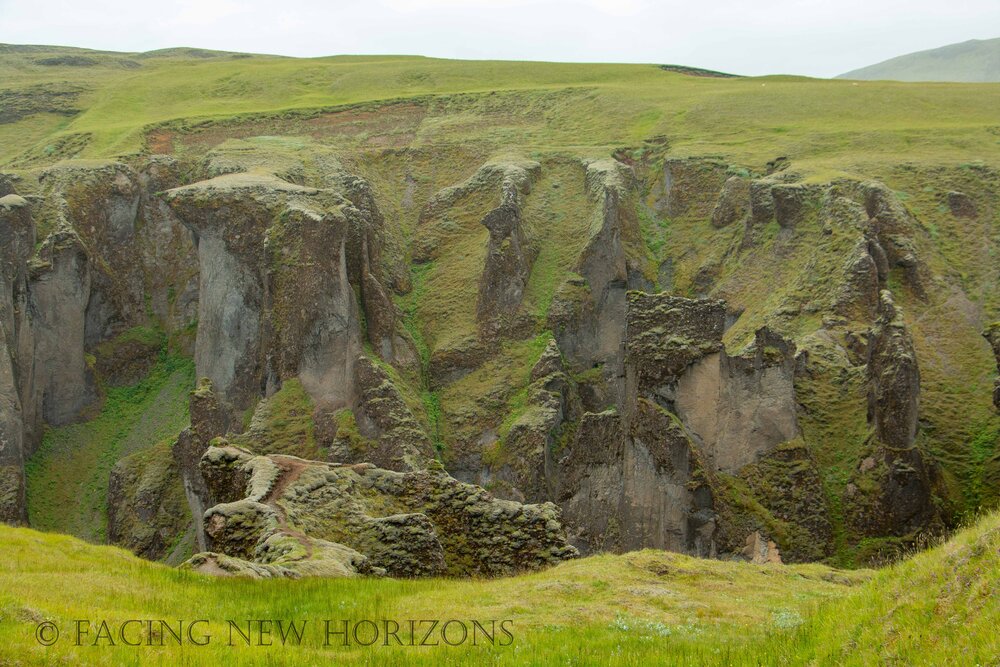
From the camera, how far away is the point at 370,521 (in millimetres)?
30531

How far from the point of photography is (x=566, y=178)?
88.0 meters

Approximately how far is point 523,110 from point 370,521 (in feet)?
260

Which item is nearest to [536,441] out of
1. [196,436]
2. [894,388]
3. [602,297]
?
[602,297]

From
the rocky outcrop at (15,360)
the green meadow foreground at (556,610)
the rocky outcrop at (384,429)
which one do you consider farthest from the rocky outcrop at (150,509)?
the green meadow foreground at (556,610)

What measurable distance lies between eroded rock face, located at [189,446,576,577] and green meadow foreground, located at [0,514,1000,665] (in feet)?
12.3

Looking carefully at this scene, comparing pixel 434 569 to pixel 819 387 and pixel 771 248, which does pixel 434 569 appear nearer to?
pixel 819 387

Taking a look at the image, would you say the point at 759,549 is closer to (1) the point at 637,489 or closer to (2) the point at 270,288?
(1) the point at 637,489

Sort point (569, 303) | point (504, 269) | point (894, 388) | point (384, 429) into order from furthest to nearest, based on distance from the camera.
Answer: point (504, 269), point (569, 303), point (384, 429), point (894, 388)

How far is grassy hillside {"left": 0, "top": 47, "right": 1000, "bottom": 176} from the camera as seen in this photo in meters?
86.4

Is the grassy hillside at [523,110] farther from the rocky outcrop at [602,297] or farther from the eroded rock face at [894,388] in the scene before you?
the eroded rock face at [894,388]

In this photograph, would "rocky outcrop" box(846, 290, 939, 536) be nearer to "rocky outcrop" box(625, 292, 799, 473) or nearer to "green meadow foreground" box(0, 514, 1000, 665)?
"rocky outcrop" box(625, 292, 799, 473)

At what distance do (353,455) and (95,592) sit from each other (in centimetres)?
4225

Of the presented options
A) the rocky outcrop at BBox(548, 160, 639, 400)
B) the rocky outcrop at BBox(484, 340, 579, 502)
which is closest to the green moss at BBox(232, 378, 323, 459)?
the rocky outcrop at BBox(484, 340, 579, 502)

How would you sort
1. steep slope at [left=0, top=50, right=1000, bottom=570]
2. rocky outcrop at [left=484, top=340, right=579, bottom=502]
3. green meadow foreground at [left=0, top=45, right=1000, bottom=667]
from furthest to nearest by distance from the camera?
rocky outcrop at [left=484, top=340, right=579, bottom=502]
steep slope at [left=0, top=50, right=1000, bottom=570]
green meadow foreground at [left=0, top=45, right=1000, bottom=667]
